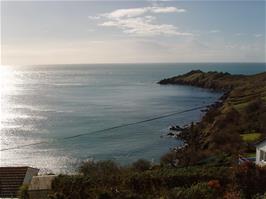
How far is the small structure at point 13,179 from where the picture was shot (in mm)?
18869

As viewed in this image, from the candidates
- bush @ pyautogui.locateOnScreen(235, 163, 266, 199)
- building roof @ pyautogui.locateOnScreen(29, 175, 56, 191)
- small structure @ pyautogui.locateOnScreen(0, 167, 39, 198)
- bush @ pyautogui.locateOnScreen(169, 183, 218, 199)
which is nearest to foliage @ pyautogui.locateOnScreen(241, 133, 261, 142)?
small structure @ pyautogui.locateOnScreen(0, 167, 39, 198)

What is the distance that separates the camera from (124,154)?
39188mm

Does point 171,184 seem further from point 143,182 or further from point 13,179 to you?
point 13,179

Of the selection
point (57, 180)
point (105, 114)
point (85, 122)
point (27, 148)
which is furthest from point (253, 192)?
point (105, 114)

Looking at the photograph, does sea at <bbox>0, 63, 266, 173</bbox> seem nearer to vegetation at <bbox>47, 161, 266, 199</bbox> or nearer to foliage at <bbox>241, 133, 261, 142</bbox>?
foliage at <bbox>241, 133, 261, 142</bbox>

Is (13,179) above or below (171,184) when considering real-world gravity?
below

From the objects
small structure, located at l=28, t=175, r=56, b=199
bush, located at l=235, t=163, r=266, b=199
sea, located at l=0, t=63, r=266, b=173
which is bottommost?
sea, located at l=0, t=63, r=266, b=173

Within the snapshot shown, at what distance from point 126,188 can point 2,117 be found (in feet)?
177

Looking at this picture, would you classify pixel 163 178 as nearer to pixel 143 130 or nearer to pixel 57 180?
pixel 57 180

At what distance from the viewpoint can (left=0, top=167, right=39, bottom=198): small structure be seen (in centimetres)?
1887

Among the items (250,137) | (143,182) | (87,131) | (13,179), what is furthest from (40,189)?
(87,131)

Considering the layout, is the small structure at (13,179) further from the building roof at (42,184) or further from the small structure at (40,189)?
the small structure at (40,189)

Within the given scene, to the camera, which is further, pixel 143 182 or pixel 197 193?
pixel 143 182

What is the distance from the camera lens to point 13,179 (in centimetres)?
1983
